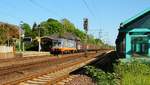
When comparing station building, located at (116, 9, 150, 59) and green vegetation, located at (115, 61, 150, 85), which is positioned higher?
station building, located at (116, 9, 150, 59)

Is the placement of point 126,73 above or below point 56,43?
below

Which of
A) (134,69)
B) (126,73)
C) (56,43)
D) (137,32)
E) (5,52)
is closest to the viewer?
(126,73)

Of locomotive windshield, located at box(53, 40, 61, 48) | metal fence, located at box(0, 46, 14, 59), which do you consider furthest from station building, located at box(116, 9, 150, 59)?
locomotive windshield, located at box(53, 40, 61, 48)

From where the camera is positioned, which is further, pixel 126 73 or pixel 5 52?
pixel 5 52

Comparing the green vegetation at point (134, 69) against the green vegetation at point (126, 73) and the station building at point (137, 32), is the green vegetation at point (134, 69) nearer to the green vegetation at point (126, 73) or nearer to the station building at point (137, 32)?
the green vegetation at point (126, 73)

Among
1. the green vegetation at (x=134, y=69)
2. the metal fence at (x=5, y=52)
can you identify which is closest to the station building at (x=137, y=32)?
the green vegetation at (x=134, y=69)

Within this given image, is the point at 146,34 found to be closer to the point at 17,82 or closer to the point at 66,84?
the point at 66,84

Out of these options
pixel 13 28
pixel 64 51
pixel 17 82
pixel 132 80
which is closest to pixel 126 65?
pixel 132 80

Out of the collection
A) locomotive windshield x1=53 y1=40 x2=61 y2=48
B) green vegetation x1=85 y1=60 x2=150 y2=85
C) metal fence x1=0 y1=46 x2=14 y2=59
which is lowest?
green vegetation x1=85 y1=60 x2=150 y2=85

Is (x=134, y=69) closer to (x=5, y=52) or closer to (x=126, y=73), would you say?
(x=126, y=73)

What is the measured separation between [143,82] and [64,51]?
5441 centimetres

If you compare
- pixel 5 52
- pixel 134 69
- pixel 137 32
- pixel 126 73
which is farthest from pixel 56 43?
pixel 126 73

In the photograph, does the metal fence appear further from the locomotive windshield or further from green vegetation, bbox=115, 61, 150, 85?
green vegetation, bbox=115, 61, 150, 85

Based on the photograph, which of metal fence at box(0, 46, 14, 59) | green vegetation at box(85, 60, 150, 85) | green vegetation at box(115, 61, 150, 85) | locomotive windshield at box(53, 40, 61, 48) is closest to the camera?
green vegetation at box(85, 60, 150, 85)
